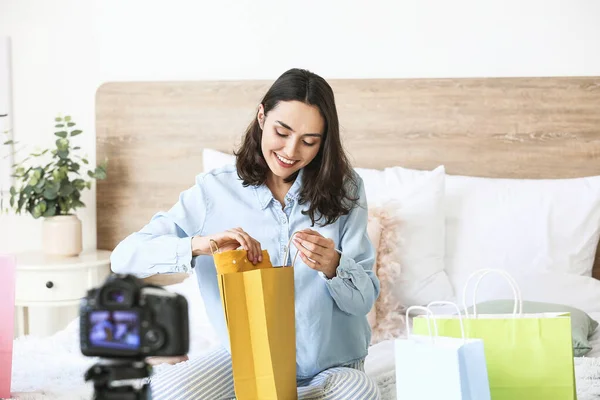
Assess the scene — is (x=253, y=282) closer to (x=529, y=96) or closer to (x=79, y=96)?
(x=529, y=96)

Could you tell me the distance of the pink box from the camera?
1636 millimetres

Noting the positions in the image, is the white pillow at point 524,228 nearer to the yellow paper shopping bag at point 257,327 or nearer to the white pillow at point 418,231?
the white pillow at point 418,231

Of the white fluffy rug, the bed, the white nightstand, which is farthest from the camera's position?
the white nightstand

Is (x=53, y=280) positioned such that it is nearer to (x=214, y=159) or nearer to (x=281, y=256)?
(x=214, y=159)

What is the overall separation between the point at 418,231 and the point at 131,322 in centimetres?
190

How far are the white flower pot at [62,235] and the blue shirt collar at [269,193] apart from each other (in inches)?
52.9

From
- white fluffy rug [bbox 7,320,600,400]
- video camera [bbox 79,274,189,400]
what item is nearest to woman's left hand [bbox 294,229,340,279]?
white fluffy rug [bbox 7,320,600,400]

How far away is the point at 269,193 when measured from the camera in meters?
1.71

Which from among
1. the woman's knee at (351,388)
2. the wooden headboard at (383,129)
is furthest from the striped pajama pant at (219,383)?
the wooden headboard at (383,129)

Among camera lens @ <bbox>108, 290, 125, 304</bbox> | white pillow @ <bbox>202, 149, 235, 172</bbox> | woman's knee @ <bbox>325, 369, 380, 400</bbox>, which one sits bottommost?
woman's knee @ <bbox>325, 369, 380, 400</bbox>

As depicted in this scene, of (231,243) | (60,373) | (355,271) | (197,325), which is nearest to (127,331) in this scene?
(231,243)

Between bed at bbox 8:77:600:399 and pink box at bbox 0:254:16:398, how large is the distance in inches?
16.5

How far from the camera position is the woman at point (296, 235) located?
1.50m

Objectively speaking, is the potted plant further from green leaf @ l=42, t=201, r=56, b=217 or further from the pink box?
the pink box
